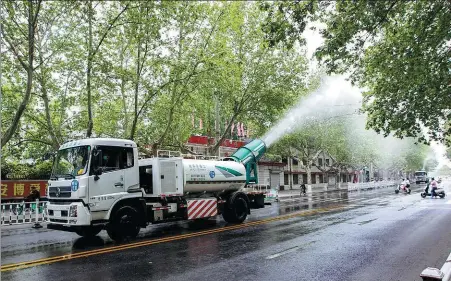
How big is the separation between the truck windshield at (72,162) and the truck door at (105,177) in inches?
10.5

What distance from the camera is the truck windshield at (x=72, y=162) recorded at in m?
10.6

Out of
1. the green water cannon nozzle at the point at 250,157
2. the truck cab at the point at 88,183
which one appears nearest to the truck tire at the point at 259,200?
the green water cannon nozzle at the point at 250,157

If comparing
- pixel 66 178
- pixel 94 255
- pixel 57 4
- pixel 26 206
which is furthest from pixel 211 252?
pixel 26 206

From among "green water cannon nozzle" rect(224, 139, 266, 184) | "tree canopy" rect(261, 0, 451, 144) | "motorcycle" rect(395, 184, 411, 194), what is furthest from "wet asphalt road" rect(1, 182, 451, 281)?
"motorcycle" rect(395, 184, 411, 194)

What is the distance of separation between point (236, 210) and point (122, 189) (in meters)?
5.50

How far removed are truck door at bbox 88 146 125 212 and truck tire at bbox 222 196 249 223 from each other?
5153mm

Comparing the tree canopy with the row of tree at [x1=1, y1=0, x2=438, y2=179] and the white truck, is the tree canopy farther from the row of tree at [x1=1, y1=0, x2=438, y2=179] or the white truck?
the white truck

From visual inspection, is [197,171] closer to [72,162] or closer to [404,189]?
[72,162]

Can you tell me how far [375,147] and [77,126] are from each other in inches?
1692

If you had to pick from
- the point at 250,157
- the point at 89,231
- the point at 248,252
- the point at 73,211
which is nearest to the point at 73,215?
the point at 73,211

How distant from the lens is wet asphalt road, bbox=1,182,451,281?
7211 millimetres

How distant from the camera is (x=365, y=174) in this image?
3452 inches

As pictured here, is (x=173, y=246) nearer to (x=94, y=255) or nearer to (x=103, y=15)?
(x=94, y=255)

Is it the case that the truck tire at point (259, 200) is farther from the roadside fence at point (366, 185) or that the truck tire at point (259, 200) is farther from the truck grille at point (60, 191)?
the roadside fence at point (366, 185)
